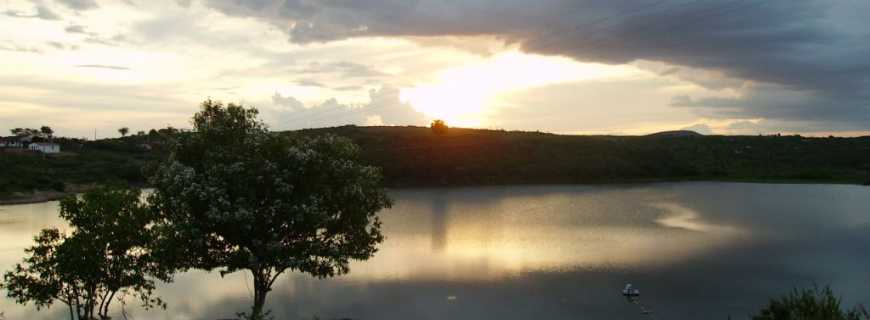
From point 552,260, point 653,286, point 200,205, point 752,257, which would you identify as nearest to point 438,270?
point 552,260

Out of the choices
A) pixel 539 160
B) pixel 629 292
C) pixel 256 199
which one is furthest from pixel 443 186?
pixel 256 199

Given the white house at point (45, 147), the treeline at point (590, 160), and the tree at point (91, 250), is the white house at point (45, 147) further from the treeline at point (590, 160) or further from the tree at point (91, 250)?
the tree at point (91, 250)

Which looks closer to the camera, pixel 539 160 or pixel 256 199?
pixel 256 199

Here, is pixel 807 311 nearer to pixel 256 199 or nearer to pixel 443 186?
pixel 256 199

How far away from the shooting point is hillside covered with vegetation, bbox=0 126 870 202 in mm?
135375

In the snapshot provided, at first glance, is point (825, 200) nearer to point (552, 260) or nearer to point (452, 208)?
point (452, 208)

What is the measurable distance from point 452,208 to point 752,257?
44748mm

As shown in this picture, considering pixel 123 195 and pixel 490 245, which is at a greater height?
pixel 123 195

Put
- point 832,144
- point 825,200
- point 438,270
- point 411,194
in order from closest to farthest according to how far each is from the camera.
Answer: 1. point 438,270
2. point 825,200
3. point 411,194
4. point 832,144

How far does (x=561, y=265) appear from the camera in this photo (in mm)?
47844

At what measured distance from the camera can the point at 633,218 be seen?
249 ft

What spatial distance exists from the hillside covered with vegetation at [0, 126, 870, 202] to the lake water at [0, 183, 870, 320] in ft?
170

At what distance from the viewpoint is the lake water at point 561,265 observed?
37.5 meters

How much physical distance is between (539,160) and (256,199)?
137777 mm
